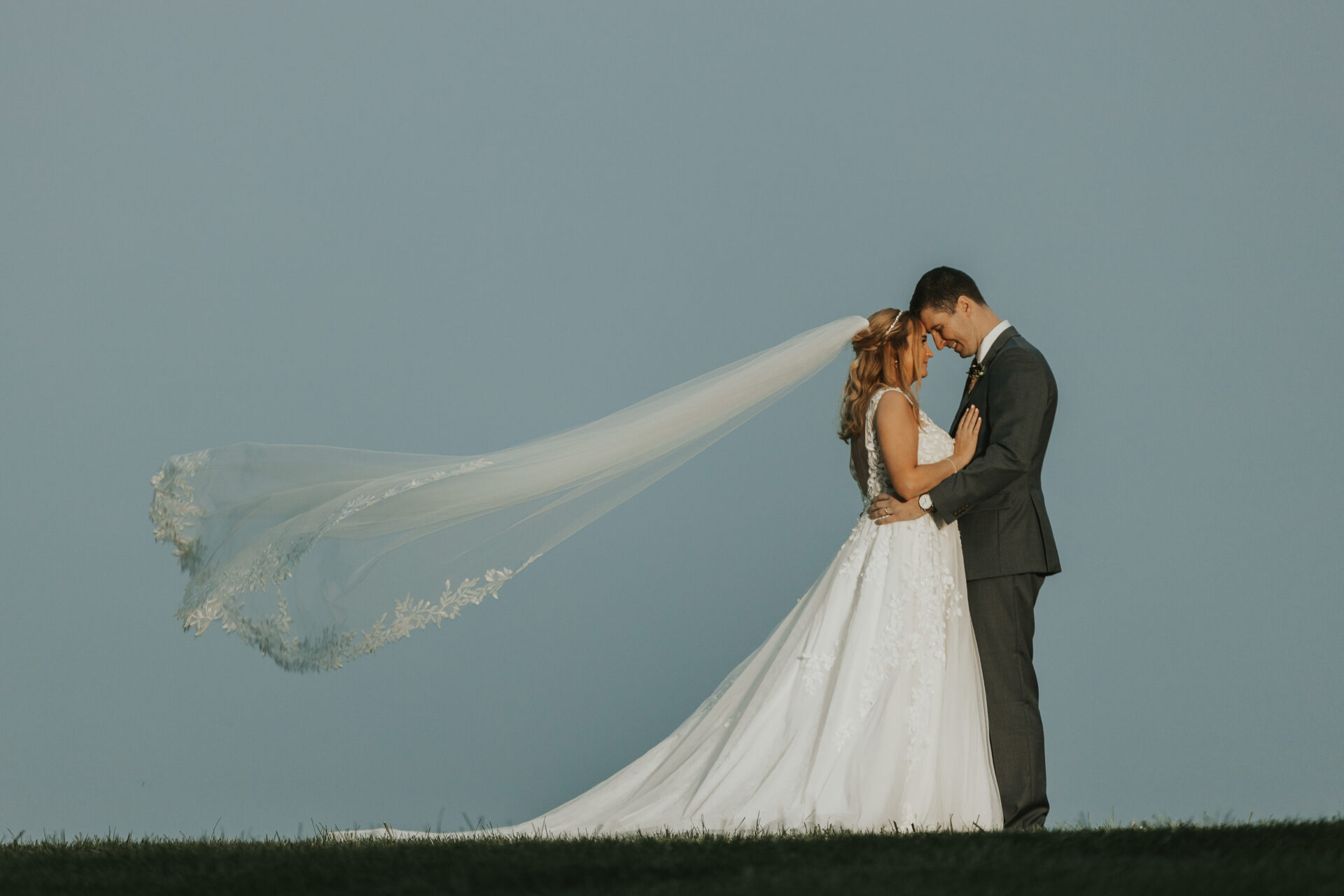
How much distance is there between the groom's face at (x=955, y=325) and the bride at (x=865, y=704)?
10 cm

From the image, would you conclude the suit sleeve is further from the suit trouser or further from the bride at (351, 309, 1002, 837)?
the suit trouser

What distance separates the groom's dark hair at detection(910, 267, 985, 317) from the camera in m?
4.19

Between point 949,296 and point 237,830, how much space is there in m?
4.69

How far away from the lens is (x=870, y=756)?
3645 millimetres

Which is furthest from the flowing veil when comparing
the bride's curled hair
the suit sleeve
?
the suit sleeve

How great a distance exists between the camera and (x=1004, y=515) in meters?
4.04

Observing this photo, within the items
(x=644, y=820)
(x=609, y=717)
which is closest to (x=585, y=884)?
(x=644, y=820)

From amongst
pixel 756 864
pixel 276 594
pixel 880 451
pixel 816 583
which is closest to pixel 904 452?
pixel 880 451

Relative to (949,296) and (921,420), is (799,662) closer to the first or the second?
(921,420)

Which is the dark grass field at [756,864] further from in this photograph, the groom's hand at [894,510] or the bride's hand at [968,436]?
the bride's hand at [968,436]

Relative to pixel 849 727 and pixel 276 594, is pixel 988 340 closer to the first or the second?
pixel 849 727

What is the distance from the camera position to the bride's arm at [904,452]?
3.92 metres

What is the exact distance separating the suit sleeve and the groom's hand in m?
0.07

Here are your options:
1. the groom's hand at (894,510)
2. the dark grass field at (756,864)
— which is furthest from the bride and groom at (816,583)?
the dark grass field at (756,864)
